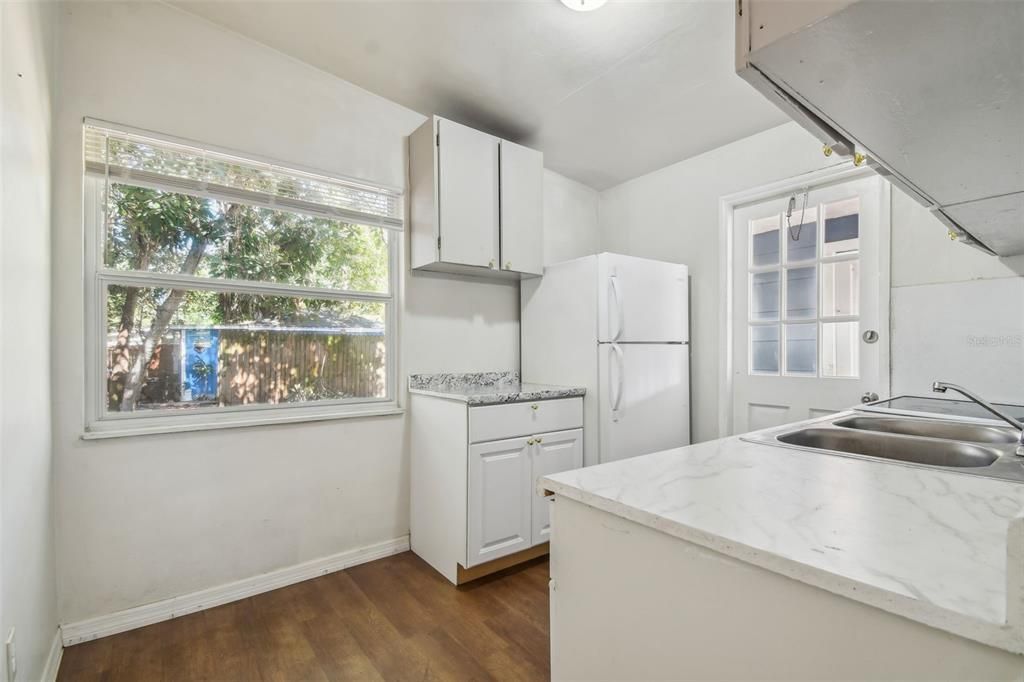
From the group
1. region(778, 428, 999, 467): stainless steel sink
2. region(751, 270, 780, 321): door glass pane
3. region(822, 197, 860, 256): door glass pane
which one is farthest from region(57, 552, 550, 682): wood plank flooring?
region(822, 197, 860, 256): door glass pane

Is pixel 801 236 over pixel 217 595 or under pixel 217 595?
over

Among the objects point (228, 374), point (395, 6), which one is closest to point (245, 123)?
point (395, 6)

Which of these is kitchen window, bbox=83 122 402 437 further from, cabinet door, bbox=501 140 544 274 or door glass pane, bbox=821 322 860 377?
door glass pane, bbox=821 322 860 377

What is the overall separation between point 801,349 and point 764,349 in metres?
0.22

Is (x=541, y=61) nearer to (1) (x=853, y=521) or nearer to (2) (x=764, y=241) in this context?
(2) (x=764, y=241)

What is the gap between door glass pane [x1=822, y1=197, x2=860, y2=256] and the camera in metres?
2.51

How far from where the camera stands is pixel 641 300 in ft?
9.25

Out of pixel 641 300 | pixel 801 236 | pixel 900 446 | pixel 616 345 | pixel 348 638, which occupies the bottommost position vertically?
pixel 348 638

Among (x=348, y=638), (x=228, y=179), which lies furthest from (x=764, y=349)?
(x=228, y=179)

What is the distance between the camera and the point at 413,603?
211 cm

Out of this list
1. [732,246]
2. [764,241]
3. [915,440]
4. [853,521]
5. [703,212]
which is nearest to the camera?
[853,521]

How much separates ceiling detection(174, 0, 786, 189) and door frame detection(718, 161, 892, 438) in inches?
15.4

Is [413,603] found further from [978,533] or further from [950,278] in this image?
[950,278]

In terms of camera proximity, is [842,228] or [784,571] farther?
[842,228]
